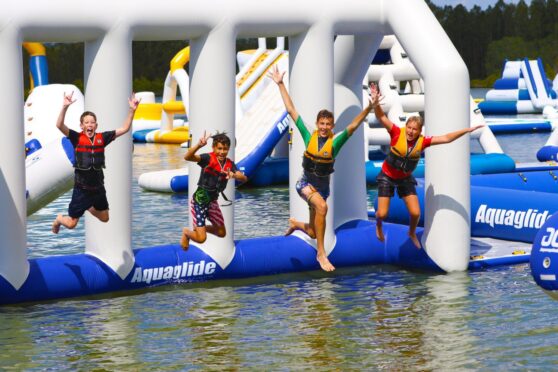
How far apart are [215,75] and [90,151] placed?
129 cm

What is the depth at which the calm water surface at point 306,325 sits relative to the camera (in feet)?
23.2

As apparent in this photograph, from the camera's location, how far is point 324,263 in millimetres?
9461

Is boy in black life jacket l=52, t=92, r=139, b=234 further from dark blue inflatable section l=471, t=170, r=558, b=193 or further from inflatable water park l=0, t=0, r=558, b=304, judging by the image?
dark blue inflatable section l=471, t=170, r=558, b=193

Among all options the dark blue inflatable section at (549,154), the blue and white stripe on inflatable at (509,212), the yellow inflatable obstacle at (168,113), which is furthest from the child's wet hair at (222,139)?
the yellow inflatable obstacle at (168,113)

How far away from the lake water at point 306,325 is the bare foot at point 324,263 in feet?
0.44

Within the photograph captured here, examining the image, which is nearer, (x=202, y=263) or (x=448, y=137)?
(x=448, y=137)

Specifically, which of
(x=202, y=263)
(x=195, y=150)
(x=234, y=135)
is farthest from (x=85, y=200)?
(x=234, y=135)

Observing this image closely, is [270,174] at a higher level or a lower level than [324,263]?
higher

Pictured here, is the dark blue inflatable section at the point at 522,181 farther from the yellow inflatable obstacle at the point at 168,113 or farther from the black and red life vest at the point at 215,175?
the yellow inflatable obstacle at the point at 168,113

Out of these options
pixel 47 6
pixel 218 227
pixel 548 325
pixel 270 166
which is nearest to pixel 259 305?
pixel 218 227

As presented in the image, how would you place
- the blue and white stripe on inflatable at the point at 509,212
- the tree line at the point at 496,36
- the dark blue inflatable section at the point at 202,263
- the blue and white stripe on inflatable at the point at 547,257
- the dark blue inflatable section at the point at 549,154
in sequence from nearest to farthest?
the blue and white stripe on inflatable at the point at 547,257, the dark blue inflatable section at the point at 202,263, the blue and white stripe on inflatable at the point at 509,212, the dark blue inflatable section at the point at 549,154, the tree line at the point at 496,36

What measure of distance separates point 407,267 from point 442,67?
1746mm

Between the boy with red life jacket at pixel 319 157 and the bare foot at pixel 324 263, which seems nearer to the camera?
the boy with red life jacket at pixel 319 157

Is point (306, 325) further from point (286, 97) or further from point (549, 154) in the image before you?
point (549, 154)
